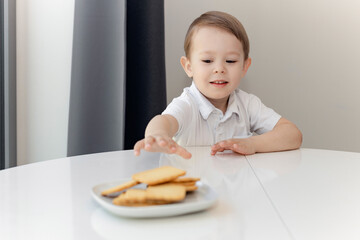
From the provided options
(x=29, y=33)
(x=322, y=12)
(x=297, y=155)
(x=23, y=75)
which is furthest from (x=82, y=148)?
(x=322, y=12)

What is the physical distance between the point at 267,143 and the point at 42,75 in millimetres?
1050

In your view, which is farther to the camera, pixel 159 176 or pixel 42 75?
pixel 42 75

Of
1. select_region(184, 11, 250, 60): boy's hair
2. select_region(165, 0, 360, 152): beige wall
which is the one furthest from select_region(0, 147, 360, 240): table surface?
select_region(165, 0, 360, 152): beige wall

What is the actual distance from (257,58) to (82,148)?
92 centimetres

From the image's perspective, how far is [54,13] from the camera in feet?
6.28

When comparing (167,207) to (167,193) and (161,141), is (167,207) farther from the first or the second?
(161,141)

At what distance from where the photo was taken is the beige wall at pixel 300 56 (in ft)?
7.01

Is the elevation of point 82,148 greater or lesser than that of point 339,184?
lesser

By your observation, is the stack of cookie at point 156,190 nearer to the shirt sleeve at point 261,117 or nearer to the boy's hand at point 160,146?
the boy's hand at point 160,146

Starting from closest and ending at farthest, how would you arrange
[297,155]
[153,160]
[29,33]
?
[153,160], [297,155], [29,33]

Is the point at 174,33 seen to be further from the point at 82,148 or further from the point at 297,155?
the point at 297,155

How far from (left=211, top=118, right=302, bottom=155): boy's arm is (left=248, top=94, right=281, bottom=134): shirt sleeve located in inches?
5.1

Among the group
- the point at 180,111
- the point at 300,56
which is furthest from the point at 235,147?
the point at 300,56

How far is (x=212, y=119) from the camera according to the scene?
157 cm
